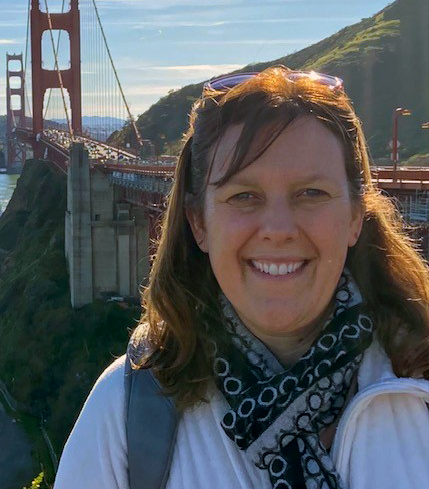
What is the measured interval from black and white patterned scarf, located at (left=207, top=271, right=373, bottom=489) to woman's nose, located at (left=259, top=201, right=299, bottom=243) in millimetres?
169

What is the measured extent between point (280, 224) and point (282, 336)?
0.20m

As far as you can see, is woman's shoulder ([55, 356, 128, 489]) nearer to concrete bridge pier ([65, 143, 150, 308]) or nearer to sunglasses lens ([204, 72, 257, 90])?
sunglasses lens ([204, 72, 257, 90])

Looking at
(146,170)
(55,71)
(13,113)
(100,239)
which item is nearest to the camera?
(146,170)

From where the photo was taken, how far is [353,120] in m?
1.28

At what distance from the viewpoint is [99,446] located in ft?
3.90

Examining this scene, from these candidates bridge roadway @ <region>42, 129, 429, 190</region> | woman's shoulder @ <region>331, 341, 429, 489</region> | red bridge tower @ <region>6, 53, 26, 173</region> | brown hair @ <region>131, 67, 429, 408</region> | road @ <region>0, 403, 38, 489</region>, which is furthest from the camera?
red bridge tower @ <region>6, 53, 26, 173</region>

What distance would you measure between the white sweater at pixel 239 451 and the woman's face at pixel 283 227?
15cm

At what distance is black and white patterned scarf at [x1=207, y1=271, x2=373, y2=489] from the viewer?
1.14 m

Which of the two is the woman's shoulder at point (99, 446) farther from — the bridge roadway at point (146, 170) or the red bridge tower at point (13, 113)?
the red bridge tower at point (13, 113)

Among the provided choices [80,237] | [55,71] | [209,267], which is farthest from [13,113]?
[209,267]

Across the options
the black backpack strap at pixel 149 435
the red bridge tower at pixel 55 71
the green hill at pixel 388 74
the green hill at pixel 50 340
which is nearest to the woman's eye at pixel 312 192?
the black backpack strap at pixel 149 435

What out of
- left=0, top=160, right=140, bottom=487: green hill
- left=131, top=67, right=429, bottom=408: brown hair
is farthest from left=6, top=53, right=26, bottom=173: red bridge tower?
left=131, top=67, right=429, bottom=408: brown hair

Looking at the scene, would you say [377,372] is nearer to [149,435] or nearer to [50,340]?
[149,435]

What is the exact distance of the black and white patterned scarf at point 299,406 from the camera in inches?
44.9
